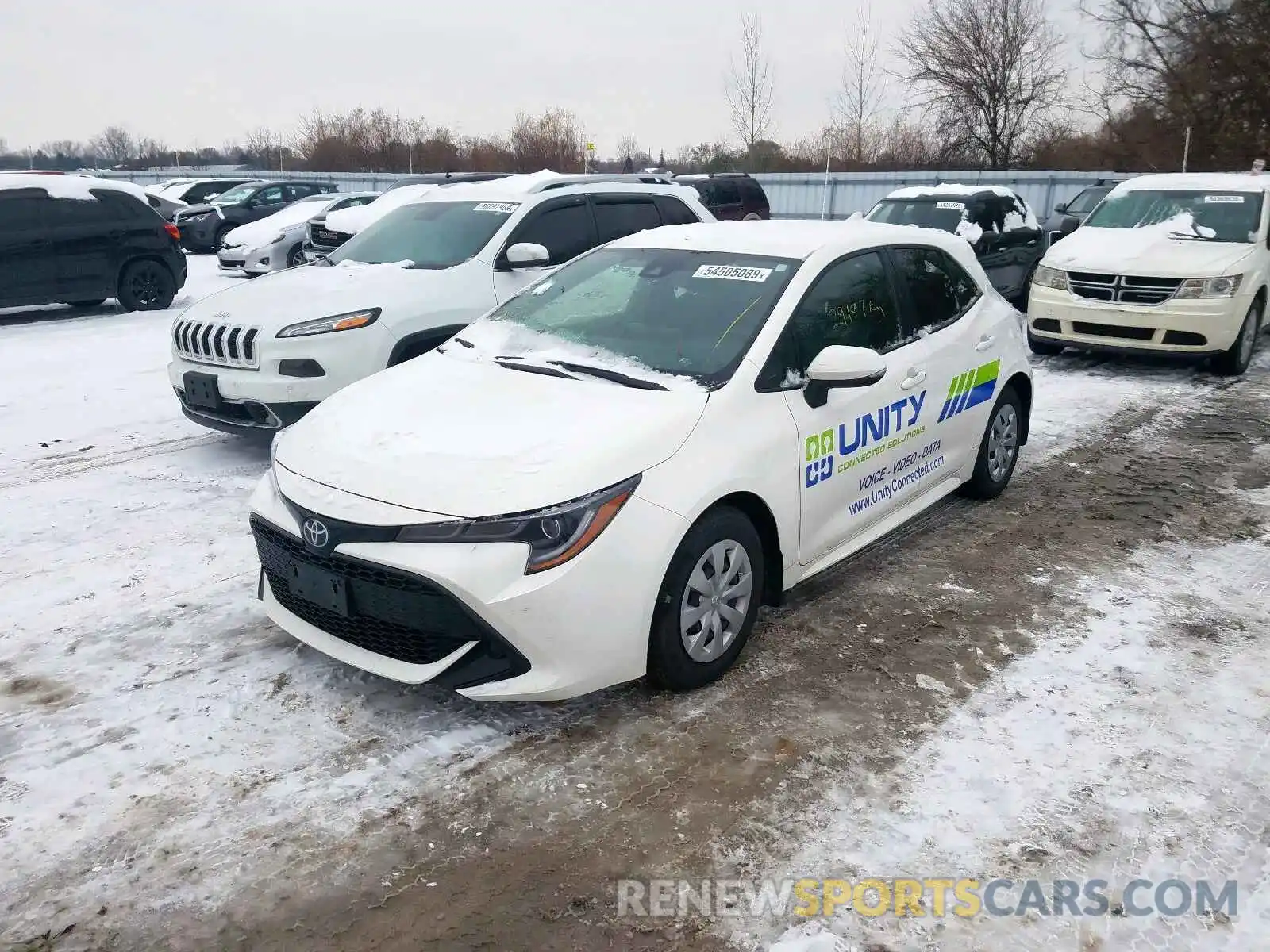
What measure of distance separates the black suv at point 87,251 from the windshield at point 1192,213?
12.0 metres

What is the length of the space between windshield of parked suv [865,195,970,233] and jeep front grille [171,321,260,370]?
792 cm

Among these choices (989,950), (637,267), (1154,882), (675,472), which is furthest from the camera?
(637,267)

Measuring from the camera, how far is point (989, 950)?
8.18ft

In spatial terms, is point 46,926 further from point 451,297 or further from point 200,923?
point 451,297

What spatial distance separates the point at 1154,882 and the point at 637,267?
328cm

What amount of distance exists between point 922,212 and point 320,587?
1050 centimetres

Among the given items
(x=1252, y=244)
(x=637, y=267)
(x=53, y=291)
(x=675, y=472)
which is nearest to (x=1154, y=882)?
(x=675, y=472)

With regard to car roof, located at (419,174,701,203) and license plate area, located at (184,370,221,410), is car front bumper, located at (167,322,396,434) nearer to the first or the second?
license plate area, located at (184,370,221,410)

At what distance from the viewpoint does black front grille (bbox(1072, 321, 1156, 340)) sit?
907cm

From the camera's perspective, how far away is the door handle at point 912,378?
15.0 ft

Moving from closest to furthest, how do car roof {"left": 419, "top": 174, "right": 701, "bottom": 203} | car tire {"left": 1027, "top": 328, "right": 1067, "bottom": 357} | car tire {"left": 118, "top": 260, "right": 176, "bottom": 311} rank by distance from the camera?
1. car roof {"left": 419, "top": 174, "right": 701, "bottom": 203}
2. car tire {"left": 1027, "top": 328, "right": 1067, "bottom": 357}
3. car tire {"left": 118, "top": 260, "right": 176, "bottom": 311}

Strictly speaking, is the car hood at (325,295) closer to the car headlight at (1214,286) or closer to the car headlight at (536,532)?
the car headlight at (536,532)

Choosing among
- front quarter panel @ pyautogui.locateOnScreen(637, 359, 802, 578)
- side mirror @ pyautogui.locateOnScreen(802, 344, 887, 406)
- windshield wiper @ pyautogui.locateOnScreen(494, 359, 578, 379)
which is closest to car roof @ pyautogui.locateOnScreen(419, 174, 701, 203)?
windshield wiper @ pyautogui.locateOnScreen(494, 359, 578, 379)

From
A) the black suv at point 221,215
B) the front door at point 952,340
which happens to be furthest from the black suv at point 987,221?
the black suv at point 221,215
